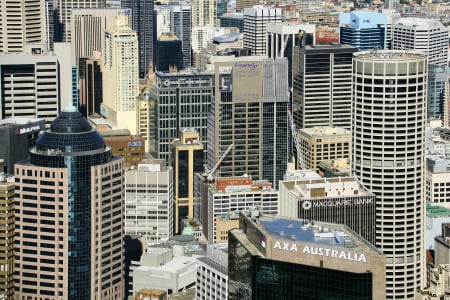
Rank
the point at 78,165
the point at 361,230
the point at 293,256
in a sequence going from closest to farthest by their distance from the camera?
the point at 293,256, the point at 78,165, the point at 361,230

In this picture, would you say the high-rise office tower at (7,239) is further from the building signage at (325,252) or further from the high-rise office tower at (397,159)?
the building signage at (325,252)

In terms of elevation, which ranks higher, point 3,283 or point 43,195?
point 43,195

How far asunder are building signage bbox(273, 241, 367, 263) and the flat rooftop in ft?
2.91

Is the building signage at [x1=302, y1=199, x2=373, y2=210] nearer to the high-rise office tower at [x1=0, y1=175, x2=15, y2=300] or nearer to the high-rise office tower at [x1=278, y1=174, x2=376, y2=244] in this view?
the high-rise office tower at [x1=278, y1=174, x2=376, y2=244]

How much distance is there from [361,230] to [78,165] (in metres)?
39.3

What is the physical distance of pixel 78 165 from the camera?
554ft

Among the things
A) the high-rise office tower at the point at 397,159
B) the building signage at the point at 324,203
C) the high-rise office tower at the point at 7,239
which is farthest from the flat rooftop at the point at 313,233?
the high-rise office tower at the point at 397,159

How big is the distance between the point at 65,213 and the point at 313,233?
51916mm

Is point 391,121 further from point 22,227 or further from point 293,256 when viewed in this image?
point 293,256

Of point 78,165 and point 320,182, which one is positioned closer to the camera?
point 78,165

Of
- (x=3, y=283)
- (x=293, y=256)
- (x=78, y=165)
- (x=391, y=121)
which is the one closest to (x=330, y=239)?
(x=293, y=256)

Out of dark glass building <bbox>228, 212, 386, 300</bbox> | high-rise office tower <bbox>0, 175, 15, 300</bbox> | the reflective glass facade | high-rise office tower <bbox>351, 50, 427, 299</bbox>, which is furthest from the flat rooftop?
high-rise office tower <bbox>351, 50, 427, 299</bbox>

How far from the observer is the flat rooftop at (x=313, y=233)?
4761 inches

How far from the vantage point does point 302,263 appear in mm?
120812
